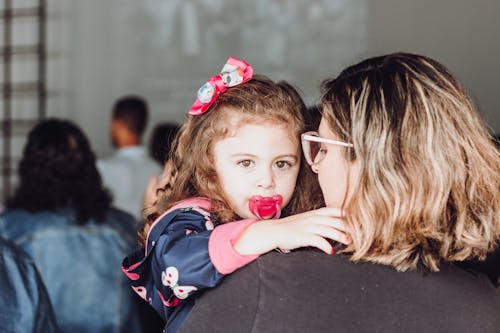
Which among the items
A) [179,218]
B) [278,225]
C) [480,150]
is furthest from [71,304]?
[480,150]

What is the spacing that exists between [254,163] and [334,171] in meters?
0.43

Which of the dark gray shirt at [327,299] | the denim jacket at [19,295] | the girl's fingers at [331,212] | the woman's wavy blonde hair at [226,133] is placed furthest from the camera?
the woman's wavy blonde hair at [226,133]

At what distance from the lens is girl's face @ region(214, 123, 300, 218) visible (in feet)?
6.01

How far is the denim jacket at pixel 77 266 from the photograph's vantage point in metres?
2.96

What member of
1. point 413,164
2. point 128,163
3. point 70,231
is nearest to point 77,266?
point 70,231

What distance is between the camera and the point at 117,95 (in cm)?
708

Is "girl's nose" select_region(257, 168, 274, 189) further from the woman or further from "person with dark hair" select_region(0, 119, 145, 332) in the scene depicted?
"person with dark hair" select_region(0, 119, 145, 332)

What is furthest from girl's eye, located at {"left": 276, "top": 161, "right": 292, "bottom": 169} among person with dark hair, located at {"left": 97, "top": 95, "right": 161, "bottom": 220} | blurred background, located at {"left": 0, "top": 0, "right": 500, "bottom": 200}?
blurred background, located at {"left": 0, "top": 0, "right": 500, "bottom": 200}

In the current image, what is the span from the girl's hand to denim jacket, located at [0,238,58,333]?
62cm

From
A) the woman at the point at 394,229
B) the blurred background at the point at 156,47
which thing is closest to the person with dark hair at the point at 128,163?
the blurred background at the point at 156,47

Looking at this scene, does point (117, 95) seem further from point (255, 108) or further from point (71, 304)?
point (255, 108)

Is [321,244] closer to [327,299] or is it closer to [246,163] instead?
[327,299]

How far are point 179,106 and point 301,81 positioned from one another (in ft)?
3.59

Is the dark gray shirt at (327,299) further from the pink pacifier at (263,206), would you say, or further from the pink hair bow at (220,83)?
the pink hair bow at (220,83)
